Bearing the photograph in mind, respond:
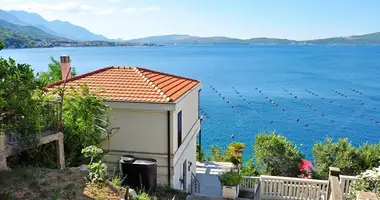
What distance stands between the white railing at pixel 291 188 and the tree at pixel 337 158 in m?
4.92

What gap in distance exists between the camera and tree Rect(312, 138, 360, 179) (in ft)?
53.3

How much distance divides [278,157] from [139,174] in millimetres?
9711

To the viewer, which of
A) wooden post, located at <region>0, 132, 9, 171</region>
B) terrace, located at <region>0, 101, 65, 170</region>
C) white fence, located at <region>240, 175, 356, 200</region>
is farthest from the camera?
white fence, located at <region>240, 175, 356, 200</region>

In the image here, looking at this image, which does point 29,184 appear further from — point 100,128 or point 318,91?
point 318,91

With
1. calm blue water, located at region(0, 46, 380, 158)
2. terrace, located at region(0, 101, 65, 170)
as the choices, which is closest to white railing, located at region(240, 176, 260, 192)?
terrace, located at region(0, 101, 65, 170)

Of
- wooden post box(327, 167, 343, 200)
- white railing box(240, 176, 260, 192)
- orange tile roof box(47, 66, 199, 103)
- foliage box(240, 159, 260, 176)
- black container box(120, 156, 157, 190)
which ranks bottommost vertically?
foliage box(240, 159, 260, 176)

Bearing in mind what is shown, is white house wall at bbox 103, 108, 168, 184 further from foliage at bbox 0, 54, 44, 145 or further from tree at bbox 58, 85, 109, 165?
foliage at bbox 0, 54, 44, 145

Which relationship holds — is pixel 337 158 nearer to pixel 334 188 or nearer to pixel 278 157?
pixel 278 157

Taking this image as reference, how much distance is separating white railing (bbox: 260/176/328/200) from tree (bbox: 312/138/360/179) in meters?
4.92

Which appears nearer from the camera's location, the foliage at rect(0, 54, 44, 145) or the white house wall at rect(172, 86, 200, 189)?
the foliage at rect(0, 54, 44, 145)

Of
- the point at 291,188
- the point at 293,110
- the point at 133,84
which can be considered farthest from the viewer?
the point at 293,110

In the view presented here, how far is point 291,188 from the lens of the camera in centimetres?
1227

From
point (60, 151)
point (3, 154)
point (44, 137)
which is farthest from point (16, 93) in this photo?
point (60, 151)

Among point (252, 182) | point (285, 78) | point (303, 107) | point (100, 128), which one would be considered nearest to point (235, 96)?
point (303, 107)
